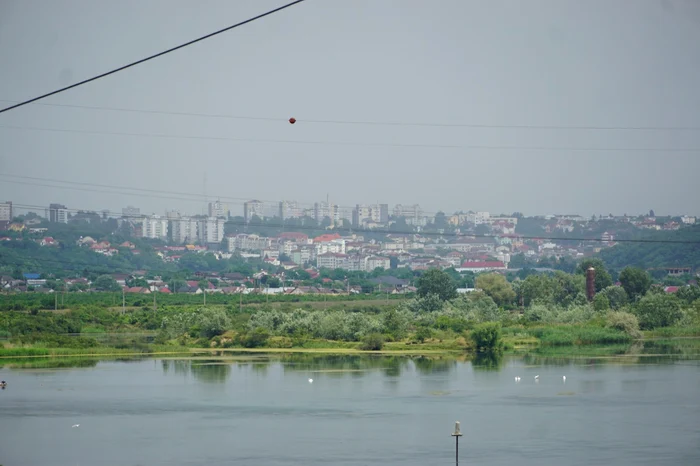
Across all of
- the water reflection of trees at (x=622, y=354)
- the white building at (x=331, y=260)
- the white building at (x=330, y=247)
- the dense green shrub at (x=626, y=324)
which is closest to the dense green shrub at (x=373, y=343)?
the water reflection of trees at (x=622, y=354)

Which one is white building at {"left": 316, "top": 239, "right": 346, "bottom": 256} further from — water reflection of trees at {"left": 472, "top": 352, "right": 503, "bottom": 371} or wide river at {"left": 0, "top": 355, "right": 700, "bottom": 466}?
wide river at {"left": 0, "top": 355, "right": 700, "bottom": 466}

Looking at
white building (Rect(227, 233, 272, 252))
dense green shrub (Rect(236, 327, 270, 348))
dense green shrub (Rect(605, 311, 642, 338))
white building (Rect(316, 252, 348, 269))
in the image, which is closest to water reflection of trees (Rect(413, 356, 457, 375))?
dense green shrub (Rect(236, 327, 270, 348))

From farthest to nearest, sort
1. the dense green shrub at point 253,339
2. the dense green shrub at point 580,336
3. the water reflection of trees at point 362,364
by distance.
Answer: the dense green shrub at point 253,339, the dense green shrub at point 580,336, the water reflection of trees at point 362,364

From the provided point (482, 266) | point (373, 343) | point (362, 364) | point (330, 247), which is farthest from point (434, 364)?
point (330, 247)

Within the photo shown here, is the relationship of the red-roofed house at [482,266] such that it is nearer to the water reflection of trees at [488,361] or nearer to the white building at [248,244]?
the white building at [248,244]

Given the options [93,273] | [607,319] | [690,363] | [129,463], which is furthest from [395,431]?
[93,273]

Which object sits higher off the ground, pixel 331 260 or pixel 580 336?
pixel 331 260

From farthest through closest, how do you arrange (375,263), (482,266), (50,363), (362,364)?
(375,263)
(482,266)
(50,363)
(362,364)

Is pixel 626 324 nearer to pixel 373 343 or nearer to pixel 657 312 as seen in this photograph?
pixel 657 312

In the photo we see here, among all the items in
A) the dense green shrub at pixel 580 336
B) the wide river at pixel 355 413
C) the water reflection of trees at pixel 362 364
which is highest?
the dense green shrub at pixel 580 336

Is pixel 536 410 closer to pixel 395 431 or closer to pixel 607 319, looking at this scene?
pixel 395 431
